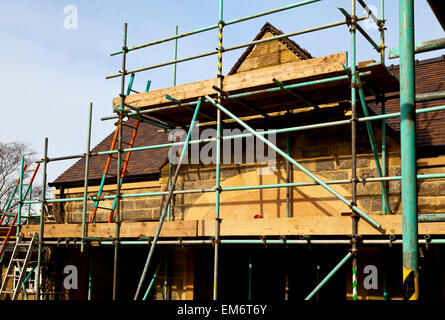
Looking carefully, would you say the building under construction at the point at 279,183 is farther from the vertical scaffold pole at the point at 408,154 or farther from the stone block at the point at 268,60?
the vertical scaffold pole at the point at 408,154

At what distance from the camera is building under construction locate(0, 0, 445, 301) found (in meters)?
8.29

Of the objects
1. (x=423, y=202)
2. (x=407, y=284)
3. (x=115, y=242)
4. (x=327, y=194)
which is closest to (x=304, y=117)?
(x=327, y=194)

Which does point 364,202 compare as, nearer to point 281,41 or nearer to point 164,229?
point 164,229

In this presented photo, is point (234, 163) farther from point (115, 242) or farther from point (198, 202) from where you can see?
point (115, 242)

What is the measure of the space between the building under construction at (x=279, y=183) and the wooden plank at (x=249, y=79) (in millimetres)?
22

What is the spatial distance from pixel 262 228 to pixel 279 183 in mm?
1931

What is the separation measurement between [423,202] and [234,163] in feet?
11.8

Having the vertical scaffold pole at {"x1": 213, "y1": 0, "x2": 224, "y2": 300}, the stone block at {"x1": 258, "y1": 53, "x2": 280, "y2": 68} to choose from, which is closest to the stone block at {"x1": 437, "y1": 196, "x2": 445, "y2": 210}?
the vertical scaffold pole at {"x1": 213, "y1": 0, "x2": 224, "y2": 300}

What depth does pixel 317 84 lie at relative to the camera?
28.4ft

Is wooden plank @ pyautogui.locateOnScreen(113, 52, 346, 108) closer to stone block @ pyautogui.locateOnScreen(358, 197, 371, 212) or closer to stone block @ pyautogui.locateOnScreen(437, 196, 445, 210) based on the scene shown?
stone block @ pyautogui.locateOnScreen(358, 197, 371, 212)

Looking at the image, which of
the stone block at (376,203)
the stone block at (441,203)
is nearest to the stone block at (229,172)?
the stone block at (376,203)

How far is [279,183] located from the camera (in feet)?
33.7

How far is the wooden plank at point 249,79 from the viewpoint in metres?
8.35
